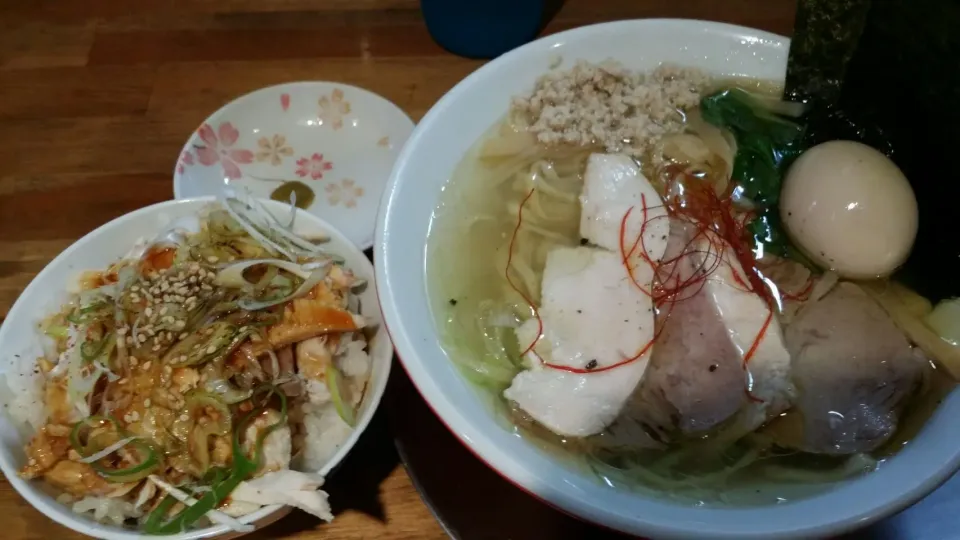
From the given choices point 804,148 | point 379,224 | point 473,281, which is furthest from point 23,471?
point 804,148

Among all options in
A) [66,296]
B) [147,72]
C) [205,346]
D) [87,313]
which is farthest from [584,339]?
[147,72]

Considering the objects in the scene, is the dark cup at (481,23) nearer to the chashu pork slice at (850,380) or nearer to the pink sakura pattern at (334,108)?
the pink sakura pattern at (334,108)

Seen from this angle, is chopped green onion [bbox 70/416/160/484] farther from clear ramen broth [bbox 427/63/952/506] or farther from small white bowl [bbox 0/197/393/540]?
clear ramen broth [bbox 427/63/952/506]

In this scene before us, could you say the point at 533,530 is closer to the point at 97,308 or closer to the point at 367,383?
the point at 367,383

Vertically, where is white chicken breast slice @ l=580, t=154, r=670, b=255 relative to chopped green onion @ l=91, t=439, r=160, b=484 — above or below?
above

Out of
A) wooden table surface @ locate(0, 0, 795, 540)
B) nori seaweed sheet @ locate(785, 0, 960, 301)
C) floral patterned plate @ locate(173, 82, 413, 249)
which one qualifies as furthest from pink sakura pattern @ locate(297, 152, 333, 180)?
nori seaweed sheet @ locate(785, 0, 960, 301)

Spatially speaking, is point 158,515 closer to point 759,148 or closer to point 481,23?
point 759,148
